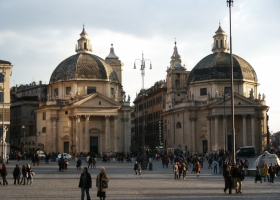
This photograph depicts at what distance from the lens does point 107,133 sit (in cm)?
8956

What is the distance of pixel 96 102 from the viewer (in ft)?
291

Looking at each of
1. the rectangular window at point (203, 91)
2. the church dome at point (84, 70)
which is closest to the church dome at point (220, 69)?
the rectangular window at point (203, 91)

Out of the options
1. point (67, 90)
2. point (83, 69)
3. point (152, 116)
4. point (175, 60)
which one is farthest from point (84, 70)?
point (152, 116)

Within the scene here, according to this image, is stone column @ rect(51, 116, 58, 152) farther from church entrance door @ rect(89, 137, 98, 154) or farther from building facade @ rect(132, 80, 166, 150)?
building facade @ rect(132, 80, 166, 150)

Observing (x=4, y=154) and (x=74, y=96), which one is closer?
(x=4, y=154)

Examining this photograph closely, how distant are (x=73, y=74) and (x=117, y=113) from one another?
9267 mm

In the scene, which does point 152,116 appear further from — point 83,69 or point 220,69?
point 83,69

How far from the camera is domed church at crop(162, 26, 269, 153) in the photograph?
91750 mm

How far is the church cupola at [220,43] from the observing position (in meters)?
101

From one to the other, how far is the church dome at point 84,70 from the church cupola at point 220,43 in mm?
18251

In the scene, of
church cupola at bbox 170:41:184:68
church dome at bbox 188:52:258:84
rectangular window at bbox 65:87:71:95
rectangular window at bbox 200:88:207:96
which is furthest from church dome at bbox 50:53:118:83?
church cupola at bbox 170:41:184:68

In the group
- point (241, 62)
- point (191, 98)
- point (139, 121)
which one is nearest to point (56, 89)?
point (191, 98)

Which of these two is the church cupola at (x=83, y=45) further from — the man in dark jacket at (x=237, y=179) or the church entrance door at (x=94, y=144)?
the man in dark jacket at (x=237, y=179)

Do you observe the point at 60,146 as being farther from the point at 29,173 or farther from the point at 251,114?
the point at 29,173
